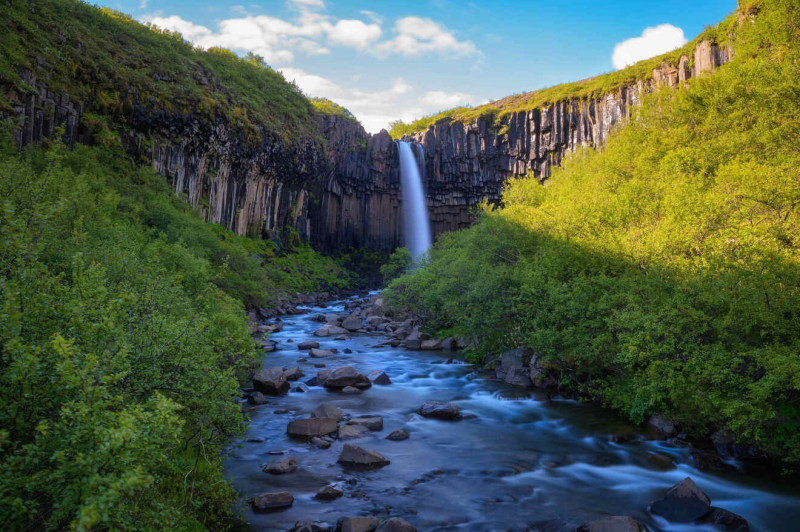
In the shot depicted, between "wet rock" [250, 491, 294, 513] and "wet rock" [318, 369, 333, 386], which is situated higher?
"wet rock" [250, 491, 294, 513]

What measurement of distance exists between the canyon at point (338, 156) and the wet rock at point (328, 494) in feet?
97.3

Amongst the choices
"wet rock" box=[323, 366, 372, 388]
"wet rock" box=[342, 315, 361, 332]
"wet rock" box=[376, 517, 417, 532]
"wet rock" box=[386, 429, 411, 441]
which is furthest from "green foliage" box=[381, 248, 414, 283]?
"wet rock" box=[376, 517, 417, 532]

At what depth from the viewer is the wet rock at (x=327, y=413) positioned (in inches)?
651

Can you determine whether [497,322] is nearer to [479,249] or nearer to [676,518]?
[479,249]

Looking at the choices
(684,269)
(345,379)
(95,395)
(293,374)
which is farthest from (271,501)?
(684,269)

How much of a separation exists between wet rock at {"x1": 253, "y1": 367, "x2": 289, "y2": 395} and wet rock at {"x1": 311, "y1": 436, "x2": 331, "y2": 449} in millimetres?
5857

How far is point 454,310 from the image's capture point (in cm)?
2867

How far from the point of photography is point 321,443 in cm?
1428

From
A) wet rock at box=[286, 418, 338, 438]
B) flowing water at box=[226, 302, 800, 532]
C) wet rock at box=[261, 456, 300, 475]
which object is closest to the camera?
flowing water at box=[226, 302, 800, 532]

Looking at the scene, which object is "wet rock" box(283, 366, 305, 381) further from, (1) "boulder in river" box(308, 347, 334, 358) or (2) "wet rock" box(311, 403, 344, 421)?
(2) "wet rock" box(311, 403, 344, 421)

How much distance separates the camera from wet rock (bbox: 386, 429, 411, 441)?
15375mm

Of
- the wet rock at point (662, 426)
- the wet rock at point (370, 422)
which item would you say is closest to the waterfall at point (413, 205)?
the wet rock at point (370, 422)

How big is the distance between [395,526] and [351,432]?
6309 mm

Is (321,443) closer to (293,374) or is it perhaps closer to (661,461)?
(293,374)
